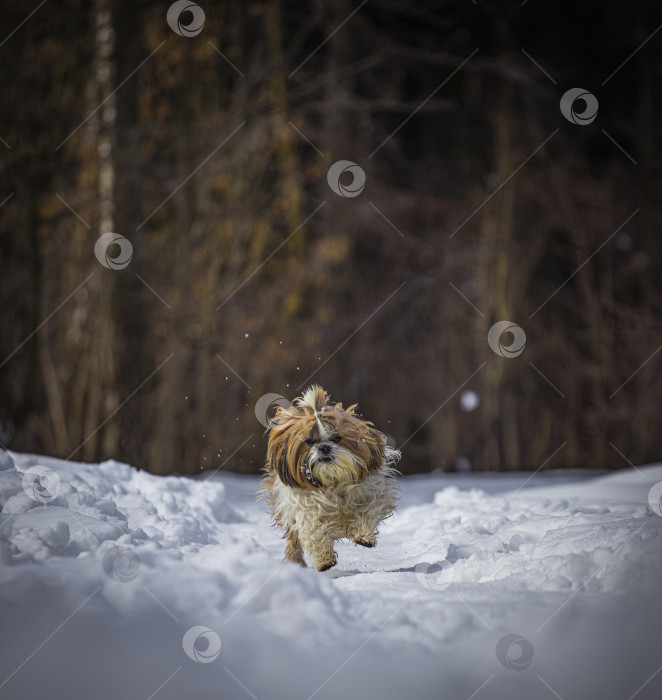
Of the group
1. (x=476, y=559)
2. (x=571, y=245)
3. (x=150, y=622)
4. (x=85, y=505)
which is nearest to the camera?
(x=150, y=622)

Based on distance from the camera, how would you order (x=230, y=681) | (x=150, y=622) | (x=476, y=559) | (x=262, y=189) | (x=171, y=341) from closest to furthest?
(x=230, y=681), (x=150, y=622), (x=476, y=559), (x=171, y=341), (x=262, y=189)

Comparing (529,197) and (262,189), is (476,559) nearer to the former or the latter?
(262,189)

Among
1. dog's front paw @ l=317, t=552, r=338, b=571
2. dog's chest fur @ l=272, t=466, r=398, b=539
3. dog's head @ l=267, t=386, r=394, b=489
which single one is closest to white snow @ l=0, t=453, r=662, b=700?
dog's front paw @ l=317, t=552, r=338, b=571

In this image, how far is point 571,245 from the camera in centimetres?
1074

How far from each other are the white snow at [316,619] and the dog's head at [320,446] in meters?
0.48

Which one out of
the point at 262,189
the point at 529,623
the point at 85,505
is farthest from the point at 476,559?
the point at 262,189

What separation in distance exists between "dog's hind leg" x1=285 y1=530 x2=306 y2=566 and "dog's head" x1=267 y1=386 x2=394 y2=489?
0.28 m

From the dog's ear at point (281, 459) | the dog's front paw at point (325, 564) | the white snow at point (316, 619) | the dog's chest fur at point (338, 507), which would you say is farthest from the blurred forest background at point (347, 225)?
the white snow at point (316, 619)

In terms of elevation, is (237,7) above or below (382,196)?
above

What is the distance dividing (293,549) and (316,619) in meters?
1.19

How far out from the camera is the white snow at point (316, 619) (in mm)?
2049

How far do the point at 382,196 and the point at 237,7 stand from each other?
131 inches

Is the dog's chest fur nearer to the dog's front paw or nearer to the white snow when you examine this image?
the dog's front paw

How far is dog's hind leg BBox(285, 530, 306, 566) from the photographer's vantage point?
3.45 meters
